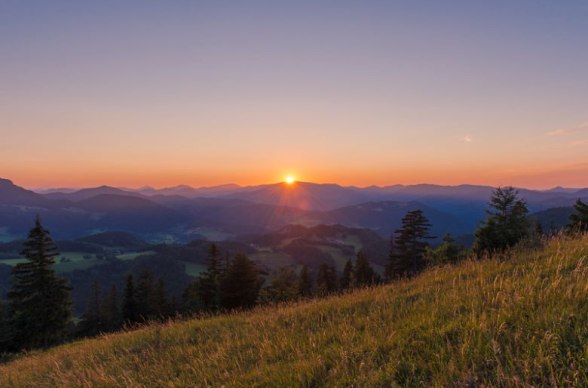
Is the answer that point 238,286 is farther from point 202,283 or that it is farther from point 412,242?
point 412,242

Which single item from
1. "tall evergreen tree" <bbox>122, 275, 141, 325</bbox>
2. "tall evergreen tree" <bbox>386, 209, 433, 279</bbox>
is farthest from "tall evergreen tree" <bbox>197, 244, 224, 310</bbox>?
"tall evergreen tree" <bbox>386, 209, 433, 279</bbox>

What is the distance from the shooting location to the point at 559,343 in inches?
141

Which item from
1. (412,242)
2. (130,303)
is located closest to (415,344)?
(412,242)

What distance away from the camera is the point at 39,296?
1378 inches

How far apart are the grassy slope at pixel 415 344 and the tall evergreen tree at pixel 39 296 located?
32.5 metres

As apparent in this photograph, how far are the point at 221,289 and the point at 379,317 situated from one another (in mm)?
42432

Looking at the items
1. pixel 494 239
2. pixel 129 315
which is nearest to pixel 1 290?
pixel 129 315

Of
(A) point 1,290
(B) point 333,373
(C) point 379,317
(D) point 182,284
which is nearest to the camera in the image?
(B) point 333,373

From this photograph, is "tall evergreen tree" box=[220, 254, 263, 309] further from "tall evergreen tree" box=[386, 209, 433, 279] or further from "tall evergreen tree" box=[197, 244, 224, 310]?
"tall evergreen tree" box=[386, 209, 433, 279]

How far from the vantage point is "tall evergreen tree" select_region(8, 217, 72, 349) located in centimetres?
3491

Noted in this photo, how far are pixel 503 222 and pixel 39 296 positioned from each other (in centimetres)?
4369

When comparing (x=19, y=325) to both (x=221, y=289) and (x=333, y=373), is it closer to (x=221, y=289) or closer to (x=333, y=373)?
(x=221, y=289)

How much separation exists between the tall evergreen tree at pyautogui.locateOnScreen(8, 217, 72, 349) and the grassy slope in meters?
32.5

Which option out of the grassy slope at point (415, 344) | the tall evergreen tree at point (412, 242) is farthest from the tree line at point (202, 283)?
the grassy slope at point (415, 344)
